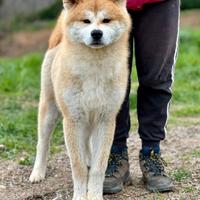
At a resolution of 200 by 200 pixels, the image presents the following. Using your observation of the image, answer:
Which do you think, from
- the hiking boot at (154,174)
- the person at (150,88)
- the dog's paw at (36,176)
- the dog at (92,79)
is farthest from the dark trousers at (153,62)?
the dog's paw at (36,176)

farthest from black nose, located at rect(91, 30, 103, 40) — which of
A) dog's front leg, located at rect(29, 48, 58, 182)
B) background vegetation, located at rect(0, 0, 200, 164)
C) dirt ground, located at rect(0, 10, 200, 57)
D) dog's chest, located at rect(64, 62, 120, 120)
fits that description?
dirt ground, located at rect(0, 10, 200, 57)

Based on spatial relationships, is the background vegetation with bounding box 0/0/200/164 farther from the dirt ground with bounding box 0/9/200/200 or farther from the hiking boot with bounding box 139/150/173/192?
the hiking boot with bounding box 139/150/173/192

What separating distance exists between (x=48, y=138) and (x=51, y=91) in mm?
407

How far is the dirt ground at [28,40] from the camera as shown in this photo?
47.8ft

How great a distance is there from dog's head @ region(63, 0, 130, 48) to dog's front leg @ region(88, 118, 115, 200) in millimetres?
606

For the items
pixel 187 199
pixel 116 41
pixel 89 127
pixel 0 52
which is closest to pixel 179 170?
pixel 187 199

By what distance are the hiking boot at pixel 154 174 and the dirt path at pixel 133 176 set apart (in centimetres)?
6

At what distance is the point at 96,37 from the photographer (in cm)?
402

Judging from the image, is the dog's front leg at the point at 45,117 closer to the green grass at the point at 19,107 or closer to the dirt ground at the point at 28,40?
the green grass at the point at 19,107

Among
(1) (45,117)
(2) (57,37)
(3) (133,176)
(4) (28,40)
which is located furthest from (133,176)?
(4) (28,40)

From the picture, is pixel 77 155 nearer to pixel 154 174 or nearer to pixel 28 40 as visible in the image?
pixel 154 174

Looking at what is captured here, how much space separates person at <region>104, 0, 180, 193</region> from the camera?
4.45m

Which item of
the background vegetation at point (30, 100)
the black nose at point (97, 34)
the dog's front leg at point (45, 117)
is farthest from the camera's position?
the background vegetation at point (30, 100)

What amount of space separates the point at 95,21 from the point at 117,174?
3.99 ft
